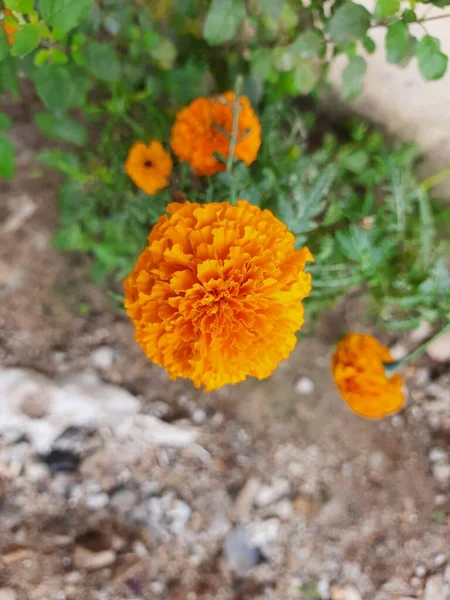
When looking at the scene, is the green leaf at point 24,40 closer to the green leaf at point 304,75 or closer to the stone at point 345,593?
the green leaf at point 304,75

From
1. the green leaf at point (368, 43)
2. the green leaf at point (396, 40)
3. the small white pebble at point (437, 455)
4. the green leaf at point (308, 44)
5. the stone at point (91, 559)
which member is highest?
the green leaf at point (396, 40)

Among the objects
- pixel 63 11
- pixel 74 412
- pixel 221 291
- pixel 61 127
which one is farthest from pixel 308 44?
pixel 74 412

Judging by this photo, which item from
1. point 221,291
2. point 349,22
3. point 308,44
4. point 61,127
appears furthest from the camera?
point 61,127

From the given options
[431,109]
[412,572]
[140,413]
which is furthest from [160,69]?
[412,572]

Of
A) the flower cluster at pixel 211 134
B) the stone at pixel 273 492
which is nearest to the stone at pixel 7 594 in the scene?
the stone at pixel 273 492

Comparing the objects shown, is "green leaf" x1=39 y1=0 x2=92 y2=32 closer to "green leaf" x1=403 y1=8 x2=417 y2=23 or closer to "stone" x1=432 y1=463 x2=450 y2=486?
"green leaf" x1=403 y1=8 x2=417 y2=23

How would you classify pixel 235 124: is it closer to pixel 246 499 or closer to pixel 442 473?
pixel 246 499

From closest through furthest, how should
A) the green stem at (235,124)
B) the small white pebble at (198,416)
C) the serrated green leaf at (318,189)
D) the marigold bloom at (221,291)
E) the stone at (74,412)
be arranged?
the marigold bloom at (221,291)
the green stem at (235,124)
the serrated green leaf at (318,189)
the stone at (74,412)
the small white pebble at (198,416)
